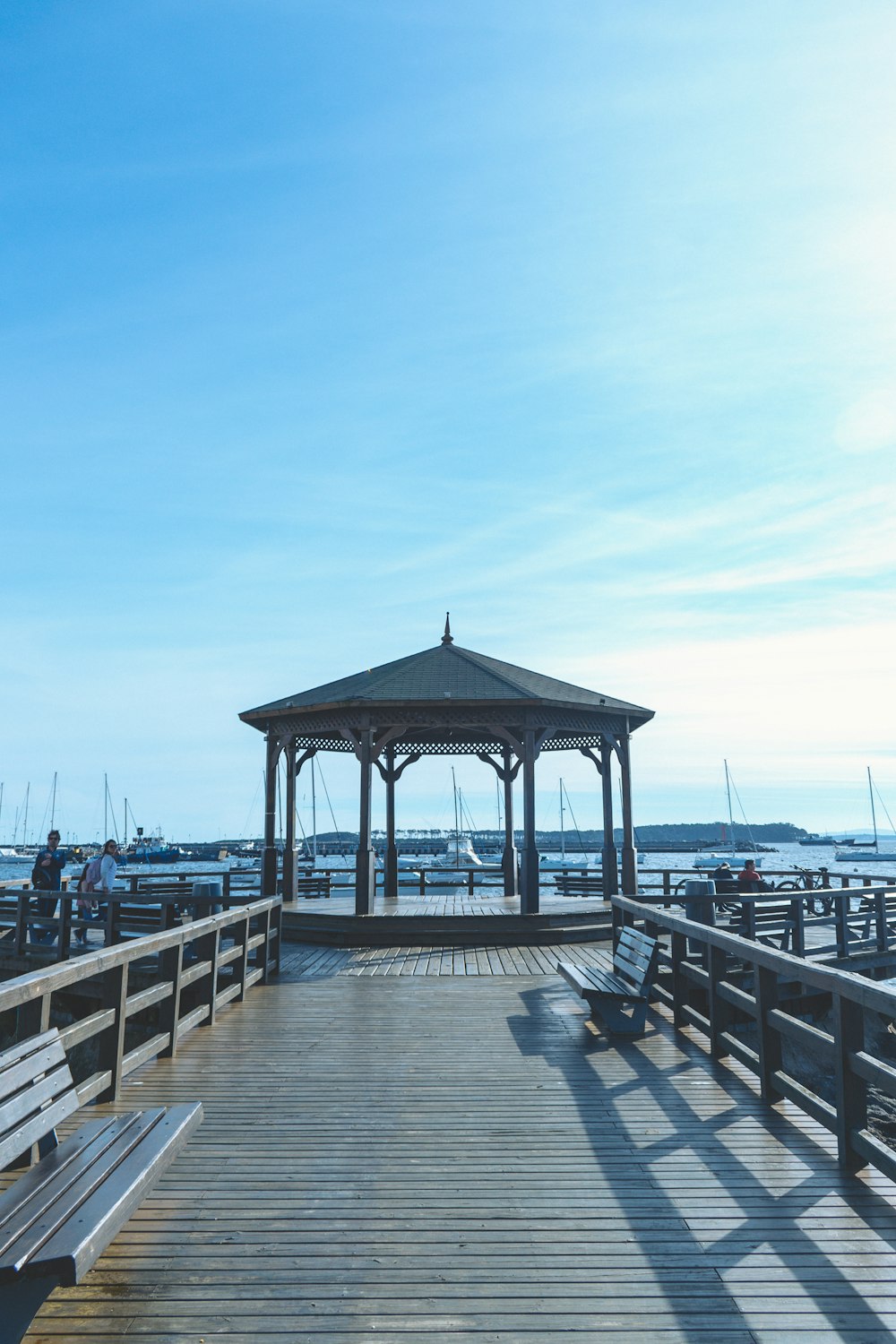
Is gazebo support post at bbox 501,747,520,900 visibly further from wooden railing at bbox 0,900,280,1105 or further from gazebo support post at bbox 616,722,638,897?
wooden railing at bbox 0,900,280,1105

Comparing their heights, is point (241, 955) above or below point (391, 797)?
below

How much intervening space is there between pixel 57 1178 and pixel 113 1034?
224 centimetres

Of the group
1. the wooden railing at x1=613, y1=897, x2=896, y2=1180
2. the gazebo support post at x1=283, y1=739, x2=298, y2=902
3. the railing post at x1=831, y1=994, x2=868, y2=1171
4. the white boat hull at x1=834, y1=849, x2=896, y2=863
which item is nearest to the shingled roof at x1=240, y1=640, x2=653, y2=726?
the gazebo support post at x1=283, y1=739, x2=298, y2=902

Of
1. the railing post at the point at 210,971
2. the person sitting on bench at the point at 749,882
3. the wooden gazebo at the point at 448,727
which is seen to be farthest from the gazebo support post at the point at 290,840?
the railing post at the point at 210,971

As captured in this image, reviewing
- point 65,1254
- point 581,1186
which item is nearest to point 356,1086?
point 581,1186

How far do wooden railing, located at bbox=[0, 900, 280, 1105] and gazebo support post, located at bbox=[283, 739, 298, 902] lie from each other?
4.49 m

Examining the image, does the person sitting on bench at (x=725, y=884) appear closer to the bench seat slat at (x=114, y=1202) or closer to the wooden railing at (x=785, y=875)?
the wooden railing at (x=785, y=875)

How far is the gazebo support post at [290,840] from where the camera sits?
1573cm

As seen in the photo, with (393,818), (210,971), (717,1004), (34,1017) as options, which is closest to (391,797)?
(393,818)

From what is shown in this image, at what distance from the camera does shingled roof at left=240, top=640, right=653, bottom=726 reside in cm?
1377

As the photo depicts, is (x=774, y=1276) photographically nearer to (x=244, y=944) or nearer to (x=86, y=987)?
(x=244, y=944)

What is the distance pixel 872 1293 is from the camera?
3.19 metres

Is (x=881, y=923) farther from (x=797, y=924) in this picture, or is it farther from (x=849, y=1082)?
(x=849, y=1082)

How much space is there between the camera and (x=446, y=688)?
14.2 meters
